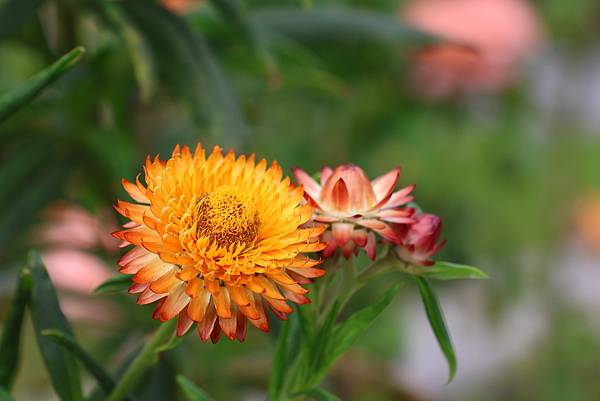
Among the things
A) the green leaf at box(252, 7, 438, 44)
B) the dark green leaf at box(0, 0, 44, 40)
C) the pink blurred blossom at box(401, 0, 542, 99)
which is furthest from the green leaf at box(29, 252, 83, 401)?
the pink blurred blossom at box(401, 0, 542, 99)

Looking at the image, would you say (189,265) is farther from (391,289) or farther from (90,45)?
(90,45)

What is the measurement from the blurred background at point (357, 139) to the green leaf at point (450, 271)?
196 mm

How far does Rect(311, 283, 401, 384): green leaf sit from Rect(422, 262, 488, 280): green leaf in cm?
2

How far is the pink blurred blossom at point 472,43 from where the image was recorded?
4.11 feet

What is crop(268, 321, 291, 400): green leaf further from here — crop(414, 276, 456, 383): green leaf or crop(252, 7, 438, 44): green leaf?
crop(252, 7, 438, 44): green leaf

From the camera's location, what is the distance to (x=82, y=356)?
1.35ft

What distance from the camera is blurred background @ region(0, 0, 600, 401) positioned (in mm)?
641

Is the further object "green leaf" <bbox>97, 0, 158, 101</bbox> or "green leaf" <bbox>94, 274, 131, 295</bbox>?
"green leaf" <bbox>97, 0, 158, 101</bbox>

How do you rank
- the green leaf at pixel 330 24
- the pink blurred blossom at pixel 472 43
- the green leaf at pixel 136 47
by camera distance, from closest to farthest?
1. the green leaf at pixel 136 47
2. the green leaf at pixel 330 24
3. the pink blurred blossom at pixel 472 43

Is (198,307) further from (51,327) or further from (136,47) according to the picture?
(136,47)

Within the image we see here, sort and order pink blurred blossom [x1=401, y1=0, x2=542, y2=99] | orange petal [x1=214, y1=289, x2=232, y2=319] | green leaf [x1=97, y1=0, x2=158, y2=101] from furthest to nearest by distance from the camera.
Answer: pink blurred blossom [x1=401, y1=0, x2=542, y2=99] → green leaf [x1=97, y1=0, x2=158, y2=101] → orange petal [x1=214, y1=289, x2=232, y2=319]

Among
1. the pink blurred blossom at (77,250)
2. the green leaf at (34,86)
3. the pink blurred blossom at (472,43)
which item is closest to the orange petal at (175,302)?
the green leaf at (34,86)

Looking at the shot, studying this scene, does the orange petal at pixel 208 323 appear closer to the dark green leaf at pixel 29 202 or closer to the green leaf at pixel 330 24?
the dark green leaf at pixel 29 202

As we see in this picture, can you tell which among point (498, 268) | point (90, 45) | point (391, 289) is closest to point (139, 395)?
point (391, 289)
